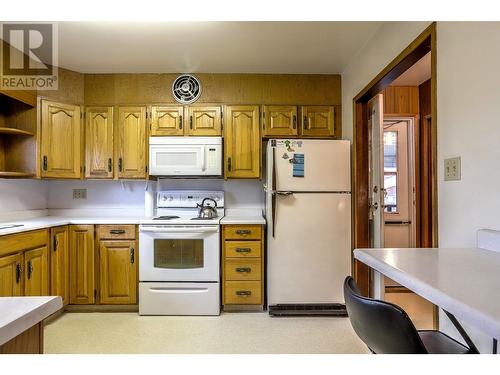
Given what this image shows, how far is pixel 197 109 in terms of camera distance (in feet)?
9.85

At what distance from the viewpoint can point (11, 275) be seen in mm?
2092

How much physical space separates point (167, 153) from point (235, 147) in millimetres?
665

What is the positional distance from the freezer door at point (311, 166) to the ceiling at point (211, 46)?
78cm

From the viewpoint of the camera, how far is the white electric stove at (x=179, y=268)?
2.69 metres

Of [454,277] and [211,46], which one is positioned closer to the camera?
[454,277]

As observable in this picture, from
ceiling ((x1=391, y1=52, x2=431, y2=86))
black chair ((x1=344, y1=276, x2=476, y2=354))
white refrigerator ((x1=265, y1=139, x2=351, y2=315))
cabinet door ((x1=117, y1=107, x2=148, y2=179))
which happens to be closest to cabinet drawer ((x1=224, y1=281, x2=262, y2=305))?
white refrigerator ((x1=265, y1=139, x2=351, y2=315))

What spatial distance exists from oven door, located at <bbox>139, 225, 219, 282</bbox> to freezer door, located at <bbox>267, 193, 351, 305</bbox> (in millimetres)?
552

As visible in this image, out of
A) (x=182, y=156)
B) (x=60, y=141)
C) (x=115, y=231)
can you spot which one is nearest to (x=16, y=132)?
(x=60, y=141)

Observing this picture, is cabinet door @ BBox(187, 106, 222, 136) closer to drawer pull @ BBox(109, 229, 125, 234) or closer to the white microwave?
the white microwave

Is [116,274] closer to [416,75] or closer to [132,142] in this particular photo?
[132,142]

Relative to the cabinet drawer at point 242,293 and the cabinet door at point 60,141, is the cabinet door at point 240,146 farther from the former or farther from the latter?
the cabinet door at point 60,141

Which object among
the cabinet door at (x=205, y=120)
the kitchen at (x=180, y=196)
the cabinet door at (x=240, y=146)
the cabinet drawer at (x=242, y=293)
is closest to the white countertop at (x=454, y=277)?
the kitchen at (x=180, y=196)

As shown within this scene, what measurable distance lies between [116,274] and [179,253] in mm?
625
